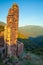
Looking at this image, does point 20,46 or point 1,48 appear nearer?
point 1,48

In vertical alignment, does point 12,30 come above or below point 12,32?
above

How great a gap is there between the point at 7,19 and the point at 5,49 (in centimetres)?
421

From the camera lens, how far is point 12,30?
23.7 meters

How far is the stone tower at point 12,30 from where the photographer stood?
23.0 m

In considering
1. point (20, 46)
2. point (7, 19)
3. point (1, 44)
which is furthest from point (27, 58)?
point (7, 19)

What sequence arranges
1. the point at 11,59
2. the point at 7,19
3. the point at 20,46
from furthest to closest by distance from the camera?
the point at 20,46 < the point at 7,19 < the point at 11,59

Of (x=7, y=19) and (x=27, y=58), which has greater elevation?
(x=7, y=19)

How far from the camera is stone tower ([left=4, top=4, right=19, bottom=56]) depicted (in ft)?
75.3

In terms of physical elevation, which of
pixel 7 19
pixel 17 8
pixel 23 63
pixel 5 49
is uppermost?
pixel 17 8

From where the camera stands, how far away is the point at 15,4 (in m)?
25.2

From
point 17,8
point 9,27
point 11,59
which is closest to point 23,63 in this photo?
point 11,59

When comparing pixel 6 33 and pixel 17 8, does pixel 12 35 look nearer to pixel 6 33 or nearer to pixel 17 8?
pixel 6 33

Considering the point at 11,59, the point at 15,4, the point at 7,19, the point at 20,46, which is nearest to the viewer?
the point at 11,59

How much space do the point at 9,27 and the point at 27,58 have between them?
6.12 meters
